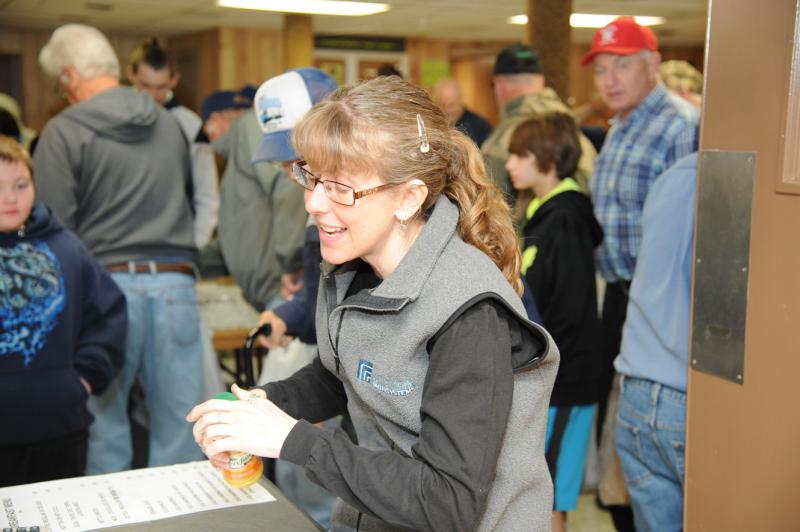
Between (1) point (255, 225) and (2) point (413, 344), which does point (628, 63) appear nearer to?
(1) point (255, 225)

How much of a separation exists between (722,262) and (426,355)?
0.91 m

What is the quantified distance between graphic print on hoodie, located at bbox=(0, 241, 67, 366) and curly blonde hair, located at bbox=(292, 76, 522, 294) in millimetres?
1279

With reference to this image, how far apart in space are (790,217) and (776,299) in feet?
0.55

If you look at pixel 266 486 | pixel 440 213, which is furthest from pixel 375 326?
pixel 266 486

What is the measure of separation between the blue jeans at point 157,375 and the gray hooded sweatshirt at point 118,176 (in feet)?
0.47

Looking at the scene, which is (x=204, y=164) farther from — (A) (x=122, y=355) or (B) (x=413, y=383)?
(B) (x=413, y=383)

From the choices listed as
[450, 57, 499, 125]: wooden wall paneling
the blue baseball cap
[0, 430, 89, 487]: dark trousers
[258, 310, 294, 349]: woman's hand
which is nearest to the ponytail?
[258, 310, 294, 349]: woman's hand

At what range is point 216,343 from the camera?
3.82 meters

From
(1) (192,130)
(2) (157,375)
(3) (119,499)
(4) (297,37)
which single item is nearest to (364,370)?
(3) (119,499)

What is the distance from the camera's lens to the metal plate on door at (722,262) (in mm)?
1757

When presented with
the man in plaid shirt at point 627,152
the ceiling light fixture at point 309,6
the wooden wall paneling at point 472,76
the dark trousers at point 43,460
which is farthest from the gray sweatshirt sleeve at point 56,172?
the wooden wall paneling at point 472,76

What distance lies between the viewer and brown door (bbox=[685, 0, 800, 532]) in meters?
1.64

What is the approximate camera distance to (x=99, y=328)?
254 cm

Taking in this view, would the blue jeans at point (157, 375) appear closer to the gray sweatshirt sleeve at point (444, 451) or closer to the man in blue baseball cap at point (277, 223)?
the man in blue baseball cap at point (277, 223)
